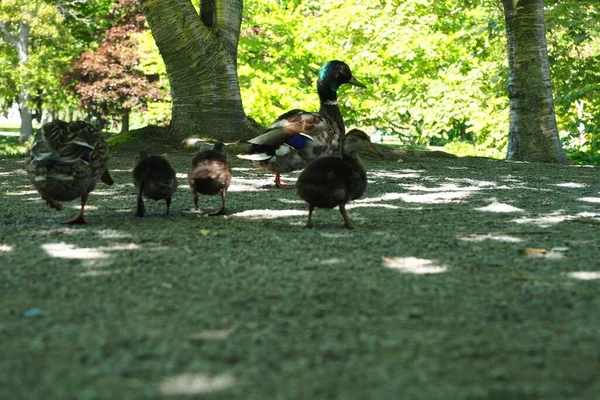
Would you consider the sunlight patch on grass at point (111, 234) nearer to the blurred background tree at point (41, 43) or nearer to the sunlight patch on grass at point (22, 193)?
the sunlight patch on grass at point (22, 193)

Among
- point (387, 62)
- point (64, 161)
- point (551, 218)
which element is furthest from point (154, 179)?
point (387, 62)

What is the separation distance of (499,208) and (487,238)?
7.46 feet

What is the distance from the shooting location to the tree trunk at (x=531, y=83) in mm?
16422

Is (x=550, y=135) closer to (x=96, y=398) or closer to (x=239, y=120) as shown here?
(x=239, y=120)

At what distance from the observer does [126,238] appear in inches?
276

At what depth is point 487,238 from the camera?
7.10 m

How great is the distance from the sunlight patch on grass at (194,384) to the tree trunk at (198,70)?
11.7 m

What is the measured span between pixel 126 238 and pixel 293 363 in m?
3.70

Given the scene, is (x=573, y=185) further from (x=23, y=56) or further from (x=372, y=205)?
(x=23, y=56)

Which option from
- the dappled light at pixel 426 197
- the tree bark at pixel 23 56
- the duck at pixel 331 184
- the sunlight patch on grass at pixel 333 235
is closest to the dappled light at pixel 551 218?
the dappled light at pixel 426 197

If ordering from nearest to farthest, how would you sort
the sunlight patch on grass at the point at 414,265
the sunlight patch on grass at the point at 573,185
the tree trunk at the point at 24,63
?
the sunlight patch on grass at the point at 414,265, the sunlight patch on grass at the point at 573,185, the tree trunk at the point at 24,63

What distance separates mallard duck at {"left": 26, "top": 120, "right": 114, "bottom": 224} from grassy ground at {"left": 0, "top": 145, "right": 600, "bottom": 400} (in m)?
0.37

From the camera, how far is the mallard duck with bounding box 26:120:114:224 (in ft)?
24.1

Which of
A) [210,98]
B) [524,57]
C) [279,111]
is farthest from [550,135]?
[279,111]
